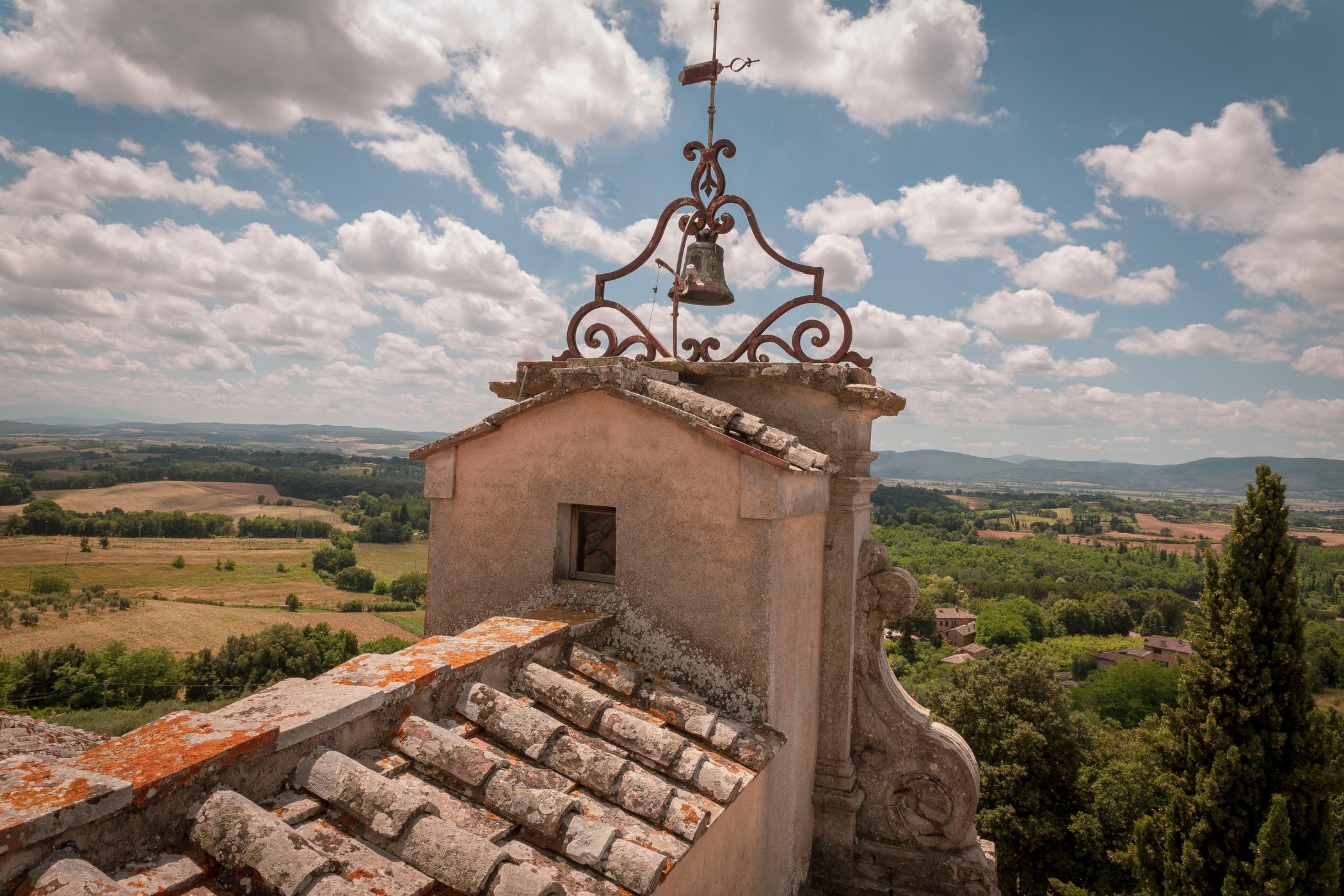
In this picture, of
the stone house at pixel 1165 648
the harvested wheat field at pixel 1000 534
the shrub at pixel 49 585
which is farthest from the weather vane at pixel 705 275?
the harvested wheat field at pixel 1000 534

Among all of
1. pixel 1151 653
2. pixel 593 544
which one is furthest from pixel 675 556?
pixel 1151 653

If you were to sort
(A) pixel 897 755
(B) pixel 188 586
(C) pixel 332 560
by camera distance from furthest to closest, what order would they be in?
1. (C) pixel 332 560
2. (B) pixel 188 586
3. (A) pixel 897 755

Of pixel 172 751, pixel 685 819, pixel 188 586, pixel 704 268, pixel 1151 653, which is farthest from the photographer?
pixel 188 586

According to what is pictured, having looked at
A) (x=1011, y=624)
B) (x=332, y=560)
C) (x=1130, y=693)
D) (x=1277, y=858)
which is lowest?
(x=1011, y=624)

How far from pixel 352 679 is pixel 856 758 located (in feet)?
15.4

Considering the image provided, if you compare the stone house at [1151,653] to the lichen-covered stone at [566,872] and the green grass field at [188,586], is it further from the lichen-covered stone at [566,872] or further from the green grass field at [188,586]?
the lichen-covered stone at [566,872]

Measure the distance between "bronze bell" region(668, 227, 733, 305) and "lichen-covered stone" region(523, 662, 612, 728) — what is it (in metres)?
4.19

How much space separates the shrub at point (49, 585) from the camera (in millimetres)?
76125

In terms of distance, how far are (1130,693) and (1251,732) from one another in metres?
42.7

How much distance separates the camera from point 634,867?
2.96m

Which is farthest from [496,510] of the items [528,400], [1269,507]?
[1269,507]

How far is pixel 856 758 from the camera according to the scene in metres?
6.41

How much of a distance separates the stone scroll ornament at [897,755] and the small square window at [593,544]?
2311 millimetres

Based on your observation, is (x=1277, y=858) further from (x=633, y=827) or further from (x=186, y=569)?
(x=186, y=569)
